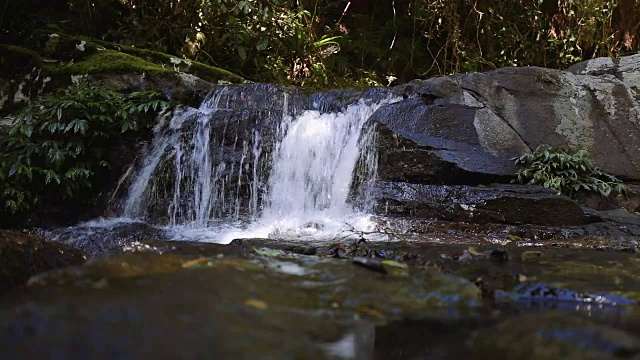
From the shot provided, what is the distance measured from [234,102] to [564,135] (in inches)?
181

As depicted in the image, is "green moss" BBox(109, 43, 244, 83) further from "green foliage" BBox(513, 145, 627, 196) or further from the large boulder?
"green foliage" BBox(513, 145, 627, 196)

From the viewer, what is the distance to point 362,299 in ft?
6.18

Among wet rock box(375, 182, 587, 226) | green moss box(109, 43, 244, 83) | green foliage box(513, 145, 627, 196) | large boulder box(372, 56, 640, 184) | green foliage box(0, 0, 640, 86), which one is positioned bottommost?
wet rock box(375, 182, 587, 226)

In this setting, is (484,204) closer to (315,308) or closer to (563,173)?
(563,173)

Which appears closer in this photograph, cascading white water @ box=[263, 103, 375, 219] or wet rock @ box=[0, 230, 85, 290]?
wet rock @ box=[0, 230, 85, 290]

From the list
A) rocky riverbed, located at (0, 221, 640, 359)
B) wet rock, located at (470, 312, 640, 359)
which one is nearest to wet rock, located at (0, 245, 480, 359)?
rocky riverbed, located at (0, 221, 640, 359)

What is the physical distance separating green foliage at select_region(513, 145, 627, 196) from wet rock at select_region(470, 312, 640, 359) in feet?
14.9

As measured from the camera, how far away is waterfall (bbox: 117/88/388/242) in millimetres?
5793

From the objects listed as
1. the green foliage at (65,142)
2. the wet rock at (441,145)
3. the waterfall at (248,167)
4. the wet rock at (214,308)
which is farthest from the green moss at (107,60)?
the wet rock at (214,308)

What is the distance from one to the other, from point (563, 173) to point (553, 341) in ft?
16.6

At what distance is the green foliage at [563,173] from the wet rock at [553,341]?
4547 millimetres

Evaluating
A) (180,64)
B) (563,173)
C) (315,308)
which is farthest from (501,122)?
(315,308)

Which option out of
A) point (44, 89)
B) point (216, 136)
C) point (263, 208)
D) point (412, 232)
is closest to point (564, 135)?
point (412, 232)

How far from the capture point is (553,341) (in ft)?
4.54
